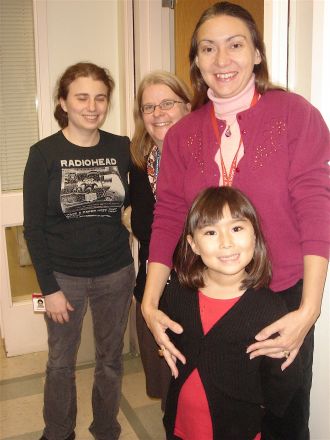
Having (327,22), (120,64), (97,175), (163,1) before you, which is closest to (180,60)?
(163,1)

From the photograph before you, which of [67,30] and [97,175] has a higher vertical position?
[67,30]

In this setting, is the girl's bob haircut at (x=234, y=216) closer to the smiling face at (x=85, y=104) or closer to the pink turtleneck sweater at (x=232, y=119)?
the pink turtleneck sweater at (x=232, y=119)

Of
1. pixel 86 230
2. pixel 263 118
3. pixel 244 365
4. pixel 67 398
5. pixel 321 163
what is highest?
pixel 263 118

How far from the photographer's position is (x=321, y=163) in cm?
119

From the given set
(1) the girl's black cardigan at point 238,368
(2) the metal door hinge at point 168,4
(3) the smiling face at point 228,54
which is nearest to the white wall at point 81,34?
(2) the metal door hinge at point 168,4

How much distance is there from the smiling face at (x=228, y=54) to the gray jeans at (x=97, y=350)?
0.98 m

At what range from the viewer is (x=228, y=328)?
124 centimetres

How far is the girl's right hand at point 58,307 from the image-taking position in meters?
1.89

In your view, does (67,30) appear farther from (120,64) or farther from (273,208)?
(273,208)

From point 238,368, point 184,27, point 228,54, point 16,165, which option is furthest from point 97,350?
point 184,27

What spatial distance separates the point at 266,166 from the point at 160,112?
2.34ft

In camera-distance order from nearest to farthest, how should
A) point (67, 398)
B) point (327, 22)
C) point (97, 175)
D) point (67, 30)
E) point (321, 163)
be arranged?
point (321, 163) → point (327, 22) → point (97, 175) → point (67, 398) → point (67, 30)

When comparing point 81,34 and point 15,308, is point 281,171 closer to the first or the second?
point 81,34

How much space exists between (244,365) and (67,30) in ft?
8.02
